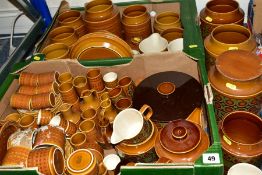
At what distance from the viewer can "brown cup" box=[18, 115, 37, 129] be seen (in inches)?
45.8

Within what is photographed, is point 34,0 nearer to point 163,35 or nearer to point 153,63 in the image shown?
point 163,35

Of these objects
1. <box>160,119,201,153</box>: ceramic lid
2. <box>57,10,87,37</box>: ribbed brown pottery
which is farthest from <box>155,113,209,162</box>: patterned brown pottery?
<box>57,10,87,37</box>: ribbed brown pottery

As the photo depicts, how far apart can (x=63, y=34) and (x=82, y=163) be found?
861 millimetres

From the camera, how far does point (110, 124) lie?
116 cm

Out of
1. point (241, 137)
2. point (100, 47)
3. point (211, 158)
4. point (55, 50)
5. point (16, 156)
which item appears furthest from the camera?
point (55, 50)

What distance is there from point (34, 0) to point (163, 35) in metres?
0.99

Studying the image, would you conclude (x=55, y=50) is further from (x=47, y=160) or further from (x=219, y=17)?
(x=219, y=17)

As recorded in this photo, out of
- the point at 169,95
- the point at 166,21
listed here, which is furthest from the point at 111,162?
the point at 166,21

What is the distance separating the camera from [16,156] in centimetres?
102

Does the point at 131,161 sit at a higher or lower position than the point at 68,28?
lower

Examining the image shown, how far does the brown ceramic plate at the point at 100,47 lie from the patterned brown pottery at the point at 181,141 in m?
0.48

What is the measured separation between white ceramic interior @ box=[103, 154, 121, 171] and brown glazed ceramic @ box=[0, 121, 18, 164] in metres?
0.36

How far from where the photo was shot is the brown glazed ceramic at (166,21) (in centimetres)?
158

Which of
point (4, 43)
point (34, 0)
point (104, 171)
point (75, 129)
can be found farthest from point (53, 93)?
point (4, 43)
